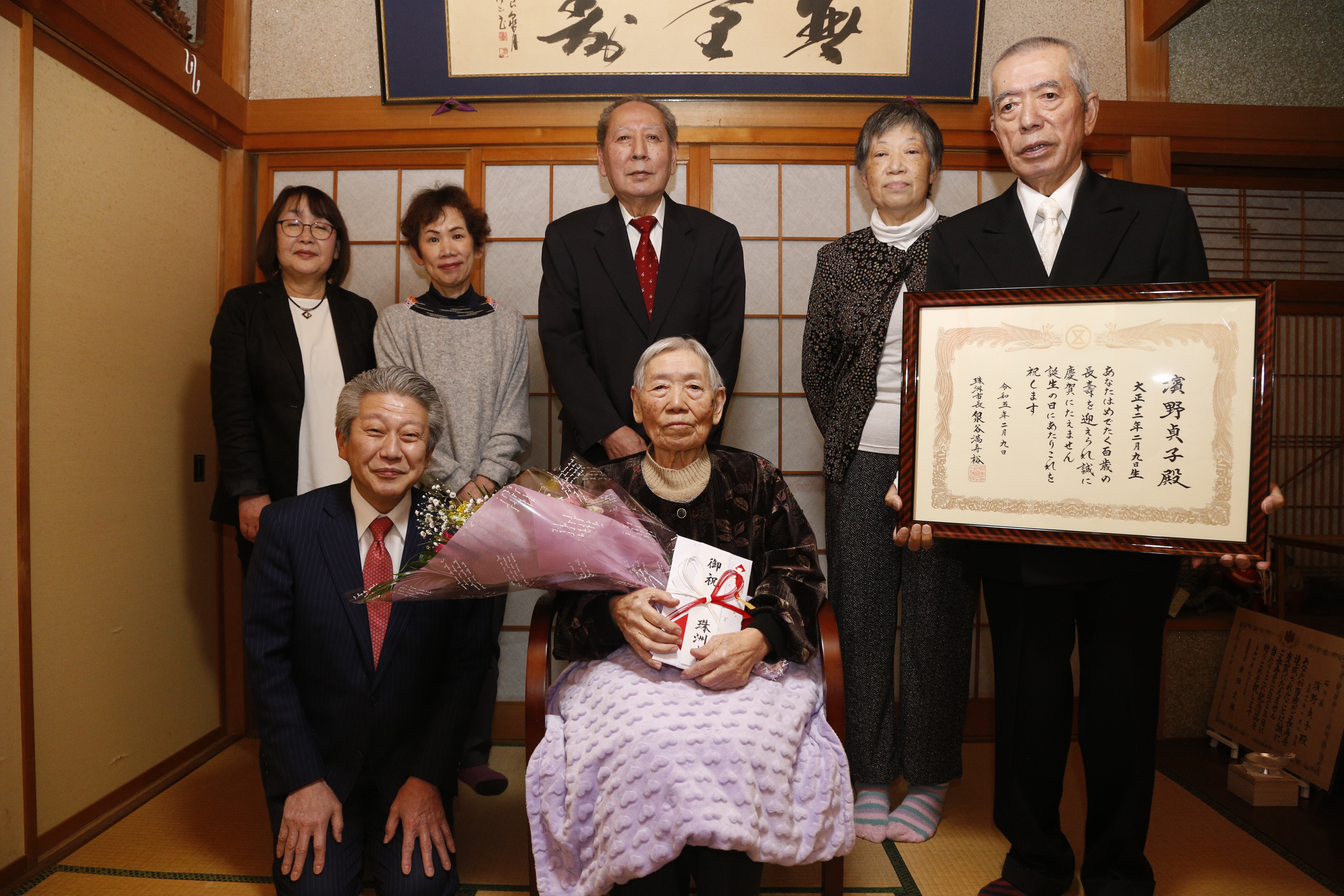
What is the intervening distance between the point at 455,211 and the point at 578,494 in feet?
4.55

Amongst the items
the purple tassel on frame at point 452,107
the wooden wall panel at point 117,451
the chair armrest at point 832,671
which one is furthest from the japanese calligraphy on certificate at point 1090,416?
the wooden wall panel at point 117,451

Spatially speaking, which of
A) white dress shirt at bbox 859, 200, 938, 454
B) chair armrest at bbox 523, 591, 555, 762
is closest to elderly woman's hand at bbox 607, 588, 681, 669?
chair armrest at bbox 523, 591, 555, 762

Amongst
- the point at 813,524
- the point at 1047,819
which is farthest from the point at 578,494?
the point at 813,524

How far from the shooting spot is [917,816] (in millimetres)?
2223

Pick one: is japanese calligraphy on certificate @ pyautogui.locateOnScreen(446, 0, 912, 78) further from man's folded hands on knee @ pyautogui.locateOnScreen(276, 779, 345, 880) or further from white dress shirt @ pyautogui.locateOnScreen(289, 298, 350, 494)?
man's folded hands on knee @ pyautogui.locateOnScreen(276, 779, 345, 880)

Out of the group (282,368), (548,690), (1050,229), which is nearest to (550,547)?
(548,690)

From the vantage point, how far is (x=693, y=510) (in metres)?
1.86

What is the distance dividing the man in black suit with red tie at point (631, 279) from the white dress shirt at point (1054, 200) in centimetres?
92

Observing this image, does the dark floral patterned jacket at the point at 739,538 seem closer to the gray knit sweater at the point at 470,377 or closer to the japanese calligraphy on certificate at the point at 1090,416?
the japanese calligraphy on certificate at the point at 1090,416

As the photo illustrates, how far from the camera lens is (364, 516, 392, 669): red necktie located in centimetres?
181

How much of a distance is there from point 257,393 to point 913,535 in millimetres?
2131

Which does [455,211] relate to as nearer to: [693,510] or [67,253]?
[67,253]

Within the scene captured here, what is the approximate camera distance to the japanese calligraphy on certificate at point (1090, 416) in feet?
4.96

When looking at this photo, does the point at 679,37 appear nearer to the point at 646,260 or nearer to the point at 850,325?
the point at 646,260
